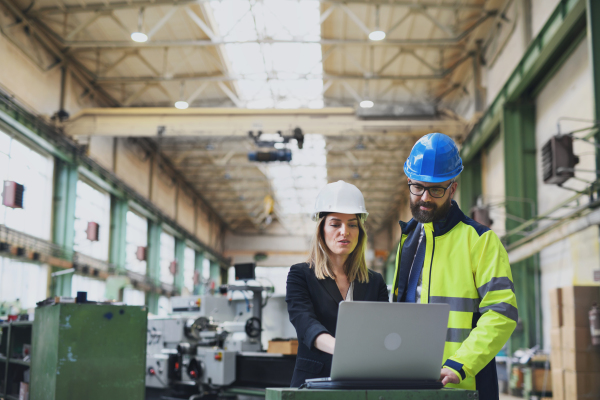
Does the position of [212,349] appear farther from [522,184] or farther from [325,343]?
[522,184]

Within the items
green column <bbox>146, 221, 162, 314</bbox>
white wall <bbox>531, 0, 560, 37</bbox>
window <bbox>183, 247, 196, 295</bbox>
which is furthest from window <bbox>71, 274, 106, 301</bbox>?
white wall <bbox>531, 0, 560, 37</bbox>

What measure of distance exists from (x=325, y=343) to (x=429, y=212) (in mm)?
686

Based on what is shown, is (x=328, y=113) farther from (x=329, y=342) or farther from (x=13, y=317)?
(x=329, y=342)

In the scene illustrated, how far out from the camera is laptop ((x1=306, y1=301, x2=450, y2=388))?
190 cm

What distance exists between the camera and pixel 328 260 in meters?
2.61

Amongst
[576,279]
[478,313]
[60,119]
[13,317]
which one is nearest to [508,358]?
[576,279]

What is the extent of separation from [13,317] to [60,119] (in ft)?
26.3

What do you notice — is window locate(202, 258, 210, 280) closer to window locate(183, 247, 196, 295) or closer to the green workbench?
window locate(183, 247, 196, 295)

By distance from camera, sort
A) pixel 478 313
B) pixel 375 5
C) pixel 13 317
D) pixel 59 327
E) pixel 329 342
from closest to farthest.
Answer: pixel 329 342 → pixel 478 313 → pixel 59 327 → pixel 13 317 → pixel 375 5

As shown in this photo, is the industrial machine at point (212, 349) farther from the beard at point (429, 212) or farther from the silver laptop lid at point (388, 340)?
the silver laptop lid at point (388, 340)

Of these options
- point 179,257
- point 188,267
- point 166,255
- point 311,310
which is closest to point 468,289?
point 311,310

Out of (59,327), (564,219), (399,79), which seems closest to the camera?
(59,327)

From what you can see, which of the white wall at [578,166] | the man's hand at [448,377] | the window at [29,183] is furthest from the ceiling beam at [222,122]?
the man's hand at [448,377]

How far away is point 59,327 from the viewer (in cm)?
524
